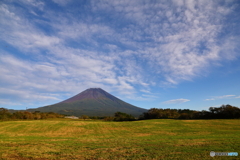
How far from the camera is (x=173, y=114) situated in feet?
314

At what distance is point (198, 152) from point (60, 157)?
13.3 m

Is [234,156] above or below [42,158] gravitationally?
above

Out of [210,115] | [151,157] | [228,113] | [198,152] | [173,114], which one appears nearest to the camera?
[151,157]

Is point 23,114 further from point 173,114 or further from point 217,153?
point 217,153

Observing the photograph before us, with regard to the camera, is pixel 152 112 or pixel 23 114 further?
pixel 152 112

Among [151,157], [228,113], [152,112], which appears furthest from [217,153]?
[152,112]

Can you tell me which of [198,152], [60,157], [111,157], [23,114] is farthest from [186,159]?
[23,114]

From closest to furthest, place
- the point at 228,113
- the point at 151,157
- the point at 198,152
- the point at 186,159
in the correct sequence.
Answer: the point at 186,159
the point at 151,157
the point at 198,152
the point at 228,113

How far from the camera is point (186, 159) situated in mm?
12203

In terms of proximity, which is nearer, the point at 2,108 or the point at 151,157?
the point at 151,157

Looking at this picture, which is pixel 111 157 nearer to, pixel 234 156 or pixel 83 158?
pixel 83 158

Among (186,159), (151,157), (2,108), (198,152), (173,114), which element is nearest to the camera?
(186,159)

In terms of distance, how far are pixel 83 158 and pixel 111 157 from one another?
2570 millimetres

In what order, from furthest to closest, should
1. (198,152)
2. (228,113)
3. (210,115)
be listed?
(210,115) → (228,113) → (198,152)
